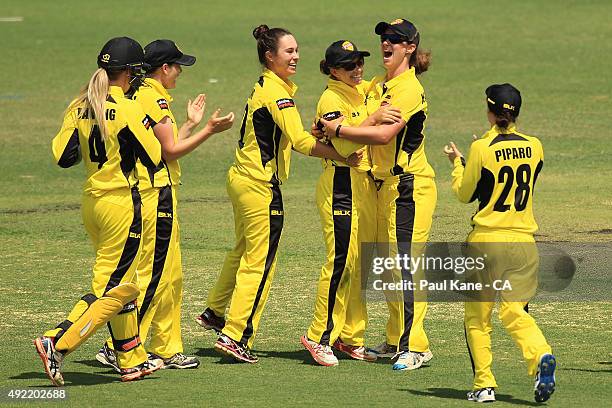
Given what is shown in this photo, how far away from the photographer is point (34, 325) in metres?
10.2

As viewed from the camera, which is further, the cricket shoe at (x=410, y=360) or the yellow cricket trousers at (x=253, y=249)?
the yellow cricket trousers at (x=253, y=249)

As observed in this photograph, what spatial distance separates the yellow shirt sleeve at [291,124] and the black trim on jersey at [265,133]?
0.23 feet

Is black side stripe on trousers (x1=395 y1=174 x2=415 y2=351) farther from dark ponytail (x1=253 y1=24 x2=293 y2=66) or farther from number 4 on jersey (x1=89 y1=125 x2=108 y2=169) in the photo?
number 4 on jersey (x1=89 y1=125 x2=108 y2=169)

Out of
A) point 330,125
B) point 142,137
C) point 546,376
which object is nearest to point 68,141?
point 142,137

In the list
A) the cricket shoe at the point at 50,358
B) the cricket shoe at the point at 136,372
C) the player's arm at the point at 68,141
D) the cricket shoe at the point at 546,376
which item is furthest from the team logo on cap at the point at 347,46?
the cricket shoe at the point at 50,358

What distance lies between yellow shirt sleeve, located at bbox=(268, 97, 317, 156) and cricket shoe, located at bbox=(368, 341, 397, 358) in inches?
59.3

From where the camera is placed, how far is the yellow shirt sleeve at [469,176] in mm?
8055

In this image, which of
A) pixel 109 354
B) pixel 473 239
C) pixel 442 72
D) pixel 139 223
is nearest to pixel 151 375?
pixel 109 354

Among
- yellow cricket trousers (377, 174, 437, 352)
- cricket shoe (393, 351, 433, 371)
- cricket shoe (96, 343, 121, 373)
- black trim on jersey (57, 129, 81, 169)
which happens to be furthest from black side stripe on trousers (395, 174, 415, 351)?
black trim on jersey (57, 129, 81, 169)

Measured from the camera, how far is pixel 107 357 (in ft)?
29.9

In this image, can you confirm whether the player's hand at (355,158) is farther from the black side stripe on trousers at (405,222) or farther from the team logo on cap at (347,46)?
the team logo on cap at (347,46)

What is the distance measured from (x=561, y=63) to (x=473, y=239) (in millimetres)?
17343

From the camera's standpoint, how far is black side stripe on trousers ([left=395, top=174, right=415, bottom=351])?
9.25m

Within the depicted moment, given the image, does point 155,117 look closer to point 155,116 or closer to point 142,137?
point 155,116
